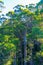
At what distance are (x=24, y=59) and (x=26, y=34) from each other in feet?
4.25

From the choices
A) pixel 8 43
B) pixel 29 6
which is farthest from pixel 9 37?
pixel 29 6

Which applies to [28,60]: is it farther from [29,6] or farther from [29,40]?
[29,6]

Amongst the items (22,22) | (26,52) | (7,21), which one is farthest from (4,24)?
(26,52)

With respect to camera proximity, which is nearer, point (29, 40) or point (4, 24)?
point (29, 40)

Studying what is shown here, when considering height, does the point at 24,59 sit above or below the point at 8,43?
below

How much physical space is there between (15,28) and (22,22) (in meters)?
0.59

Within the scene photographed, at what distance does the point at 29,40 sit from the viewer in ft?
40.7

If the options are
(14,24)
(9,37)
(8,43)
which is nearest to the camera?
(8,43)

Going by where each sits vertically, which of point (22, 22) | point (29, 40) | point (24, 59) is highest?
point (22, 22)

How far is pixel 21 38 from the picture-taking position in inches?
517

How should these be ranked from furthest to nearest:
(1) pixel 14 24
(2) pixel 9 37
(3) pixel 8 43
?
(1) pixel 14 24, (2) pixel 9 37, (3) pixel 8 43

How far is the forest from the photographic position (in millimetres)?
11234

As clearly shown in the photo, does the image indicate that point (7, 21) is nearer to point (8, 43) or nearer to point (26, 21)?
point (26, 21)

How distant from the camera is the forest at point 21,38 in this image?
11.2 meters
